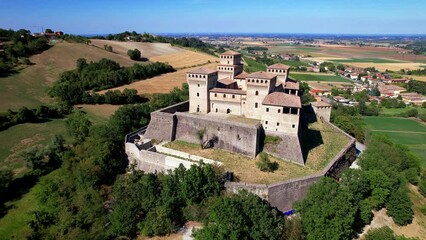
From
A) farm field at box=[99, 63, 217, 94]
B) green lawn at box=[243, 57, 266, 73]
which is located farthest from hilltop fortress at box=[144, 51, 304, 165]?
green lawn at box=[243, 57, 266, 73]

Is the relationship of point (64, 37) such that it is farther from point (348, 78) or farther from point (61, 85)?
point (348, 78)

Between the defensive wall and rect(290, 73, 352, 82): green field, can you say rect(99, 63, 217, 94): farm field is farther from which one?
rect(290, 73, 352, 82): green field

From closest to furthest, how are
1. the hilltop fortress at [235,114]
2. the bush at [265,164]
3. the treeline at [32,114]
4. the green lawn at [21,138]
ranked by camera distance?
the bush at [265,164]
the hilltop fortress at [235,114]
the green lawn at [21,138]
the treeline at [32,114]

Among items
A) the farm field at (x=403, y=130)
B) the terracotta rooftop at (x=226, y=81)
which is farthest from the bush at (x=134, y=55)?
the farm field at (x=403, y=130)

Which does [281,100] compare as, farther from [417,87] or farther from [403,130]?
[417,87]

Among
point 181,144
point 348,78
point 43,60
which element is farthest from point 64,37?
point 348,78

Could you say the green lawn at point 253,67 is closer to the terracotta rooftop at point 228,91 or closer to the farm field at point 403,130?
Answer: the farm field at point 403,130

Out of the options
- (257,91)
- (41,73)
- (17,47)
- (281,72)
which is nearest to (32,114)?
(41,73)
